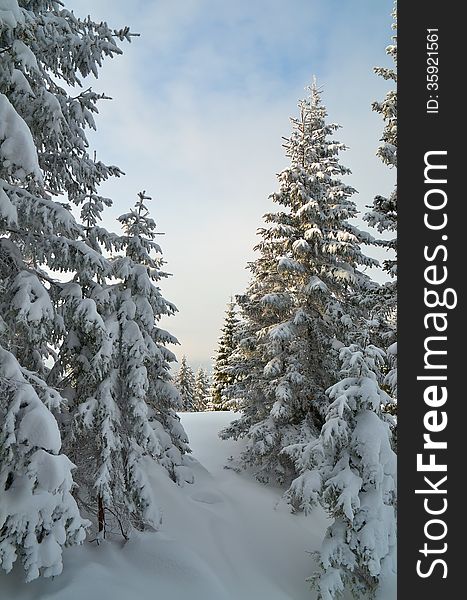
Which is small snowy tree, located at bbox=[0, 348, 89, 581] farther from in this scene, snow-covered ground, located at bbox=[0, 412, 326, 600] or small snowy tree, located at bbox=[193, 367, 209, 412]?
small snowy tree, located at bbox=[193, 367, 209, 412]

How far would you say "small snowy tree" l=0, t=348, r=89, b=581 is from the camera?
568 centimetres

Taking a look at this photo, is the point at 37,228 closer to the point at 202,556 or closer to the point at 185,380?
the point at 202,556

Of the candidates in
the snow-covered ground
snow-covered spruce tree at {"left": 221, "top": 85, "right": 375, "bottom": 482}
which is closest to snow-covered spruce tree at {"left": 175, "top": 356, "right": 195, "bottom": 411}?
snow-covered spruce tree at {"left": 221, "top": 85, "right": 375, "bottom": 482}

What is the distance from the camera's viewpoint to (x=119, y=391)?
363 inches

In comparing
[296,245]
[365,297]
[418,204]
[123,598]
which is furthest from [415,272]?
[296,245]

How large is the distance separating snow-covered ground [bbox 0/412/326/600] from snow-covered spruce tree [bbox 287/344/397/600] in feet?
4.15

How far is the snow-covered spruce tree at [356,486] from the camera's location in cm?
757

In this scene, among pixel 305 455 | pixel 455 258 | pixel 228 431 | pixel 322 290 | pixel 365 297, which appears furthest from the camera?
pixel 228 431

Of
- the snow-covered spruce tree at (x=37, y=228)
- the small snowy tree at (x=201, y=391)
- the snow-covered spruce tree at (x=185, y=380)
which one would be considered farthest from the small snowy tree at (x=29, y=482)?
the small snowy tree at (x=201, y=391)

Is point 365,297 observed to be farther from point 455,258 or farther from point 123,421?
point 123,421

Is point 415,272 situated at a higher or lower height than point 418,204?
lower

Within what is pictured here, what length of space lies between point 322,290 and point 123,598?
391 inches

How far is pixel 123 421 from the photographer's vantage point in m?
9.10

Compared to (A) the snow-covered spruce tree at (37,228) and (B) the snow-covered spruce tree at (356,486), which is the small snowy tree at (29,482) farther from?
(B) the snow-covered spruce tree at (356,486)
